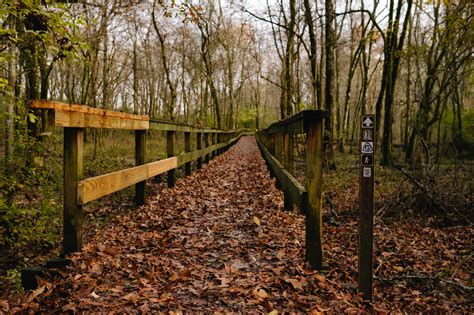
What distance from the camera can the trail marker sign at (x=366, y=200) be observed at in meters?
2.88

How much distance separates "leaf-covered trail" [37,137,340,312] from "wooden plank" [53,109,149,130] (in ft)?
4.08

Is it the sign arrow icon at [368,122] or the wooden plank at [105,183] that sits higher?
the sign arrow icon at [368,122]

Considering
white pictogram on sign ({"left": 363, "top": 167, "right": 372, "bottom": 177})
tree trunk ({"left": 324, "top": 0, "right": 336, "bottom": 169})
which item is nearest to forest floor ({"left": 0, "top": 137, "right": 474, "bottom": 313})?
white pictogram on sign ({"left": 363, "top": 167, "right": 372, "bottom": 177})

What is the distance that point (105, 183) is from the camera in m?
3.84

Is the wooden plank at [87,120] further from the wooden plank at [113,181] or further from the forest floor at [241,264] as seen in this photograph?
the forest floor at [241,264]

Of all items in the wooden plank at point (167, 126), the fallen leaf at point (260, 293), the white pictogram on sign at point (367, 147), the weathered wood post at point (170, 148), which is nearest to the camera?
the fallen leaf at point (260, 293)

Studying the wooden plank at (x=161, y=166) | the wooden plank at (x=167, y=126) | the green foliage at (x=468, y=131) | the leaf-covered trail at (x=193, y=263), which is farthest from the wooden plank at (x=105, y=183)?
the green foliage at (x=468, y=131)

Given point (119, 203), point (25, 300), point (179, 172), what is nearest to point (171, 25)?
point (179, 172)

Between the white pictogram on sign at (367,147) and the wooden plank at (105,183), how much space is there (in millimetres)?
2578

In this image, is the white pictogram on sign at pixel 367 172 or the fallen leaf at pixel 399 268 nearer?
the white pictogram on sign at pixel 367 172

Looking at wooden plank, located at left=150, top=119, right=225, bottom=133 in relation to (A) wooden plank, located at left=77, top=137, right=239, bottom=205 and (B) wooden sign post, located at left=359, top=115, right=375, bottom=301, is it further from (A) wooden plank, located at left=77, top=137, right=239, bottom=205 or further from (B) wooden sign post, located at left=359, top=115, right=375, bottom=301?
(B) wooden sign post, located at left=359, top=115, right=375, bottom=301

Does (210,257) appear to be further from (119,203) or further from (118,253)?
(119,203)

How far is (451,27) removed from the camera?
392 inches

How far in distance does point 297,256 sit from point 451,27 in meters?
9.67
